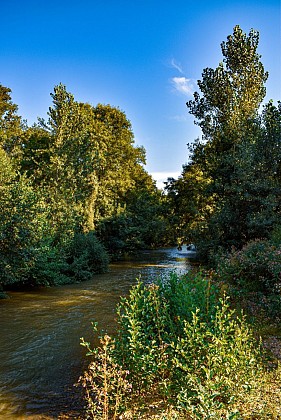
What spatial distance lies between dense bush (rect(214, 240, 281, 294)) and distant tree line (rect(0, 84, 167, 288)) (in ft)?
24.4

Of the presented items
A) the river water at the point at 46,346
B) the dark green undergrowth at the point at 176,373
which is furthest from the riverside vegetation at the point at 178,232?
the river water at the point at 46,346

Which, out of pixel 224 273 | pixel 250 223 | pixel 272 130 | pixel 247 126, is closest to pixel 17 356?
pixel 224 273

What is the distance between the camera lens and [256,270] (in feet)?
29.0

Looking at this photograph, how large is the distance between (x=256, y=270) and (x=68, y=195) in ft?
52.5

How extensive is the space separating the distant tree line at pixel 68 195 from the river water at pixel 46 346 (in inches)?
70.9

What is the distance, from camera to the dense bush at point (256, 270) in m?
7.83

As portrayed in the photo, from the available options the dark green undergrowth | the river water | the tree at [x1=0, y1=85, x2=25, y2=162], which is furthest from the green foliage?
the tree at [x1=0, y1=85, x2=25, y2=162]

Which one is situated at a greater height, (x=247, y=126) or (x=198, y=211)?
(x=247, y=126)

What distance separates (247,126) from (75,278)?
13417 mm

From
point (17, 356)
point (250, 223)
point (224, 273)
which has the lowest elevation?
point (17, 356)

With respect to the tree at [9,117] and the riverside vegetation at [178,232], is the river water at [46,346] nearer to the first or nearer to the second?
the riverside vegetation at [178,232]

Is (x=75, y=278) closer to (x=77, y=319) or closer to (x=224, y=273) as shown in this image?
(x=77, y=319)

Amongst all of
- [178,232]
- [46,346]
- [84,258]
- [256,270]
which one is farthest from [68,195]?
[256,270]

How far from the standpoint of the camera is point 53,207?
2086 centimetres
